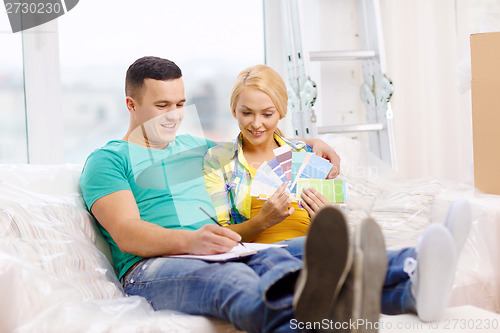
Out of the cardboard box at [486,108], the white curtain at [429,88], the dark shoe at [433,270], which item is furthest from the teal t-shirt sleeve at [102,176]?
the white curtain at [429,88]

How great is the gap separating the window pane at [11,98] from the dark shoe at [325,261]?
1712mm

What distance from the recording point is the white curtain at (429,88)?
2.66 m

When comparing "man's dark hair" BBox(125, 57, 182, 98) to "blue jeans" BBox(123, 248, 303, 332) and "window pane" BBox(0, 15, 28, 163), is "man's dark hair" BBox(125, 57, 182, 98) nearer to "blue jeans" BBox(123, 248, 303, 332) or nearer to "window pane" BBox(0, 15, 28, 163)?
"blue jeans" BBox(123, 248, 303, 332)

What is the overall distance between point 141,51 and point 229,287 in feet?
5.31

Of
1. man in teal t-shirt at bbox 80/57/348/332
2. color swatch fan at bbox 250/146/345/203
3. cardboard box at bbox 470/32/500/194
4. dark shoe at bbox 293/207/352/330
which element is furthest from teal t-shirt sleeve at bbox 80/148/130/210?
cardboard box at bbox 470/32/500/194

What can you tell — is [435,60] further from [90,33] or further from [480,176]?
[90,33]

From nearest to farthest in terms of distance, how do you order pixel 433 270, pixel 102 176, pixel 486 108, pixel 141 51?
pixel 433 270
pixel 102 176
pixel 486 108
pixel 141 51

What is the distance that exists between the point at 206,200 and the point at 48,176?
1.57 ft

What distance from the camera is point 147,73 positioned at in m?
1.53

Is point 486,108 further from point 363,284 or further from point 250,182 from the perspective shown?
point 363,284

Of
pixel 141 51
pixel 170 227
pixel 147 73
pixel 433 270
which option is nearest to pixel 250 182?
pixel 170 227

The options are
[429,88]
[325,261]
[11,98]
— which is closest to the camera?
[325,261]

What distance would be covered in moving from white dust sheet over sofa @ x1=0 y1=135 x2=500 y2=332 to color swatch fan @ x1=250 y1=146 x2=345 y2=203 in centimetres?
13

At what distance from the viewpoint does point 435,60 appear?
8.86 ft
